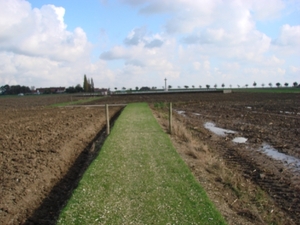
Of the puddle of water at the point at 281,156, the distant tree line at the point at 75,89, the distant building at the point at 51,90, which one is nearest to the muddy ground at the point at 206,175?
the puddle of water at the point at 281,156

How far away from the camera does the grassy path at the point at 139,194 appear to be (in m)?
5.97

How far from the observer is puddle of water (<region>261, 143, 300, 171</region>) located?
12.3 meters

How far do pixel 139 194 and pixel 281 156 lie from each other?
8.99m

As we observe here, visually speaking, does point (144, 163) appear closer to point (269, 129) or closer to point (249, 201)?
point (249, 201)

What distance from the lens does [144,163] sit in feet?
32.2

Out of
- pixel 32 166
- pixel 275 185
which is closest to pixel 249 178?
pixel 275 185

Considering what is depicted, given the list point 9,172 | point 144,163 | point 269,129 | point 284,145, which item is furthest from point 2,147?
point 269,129

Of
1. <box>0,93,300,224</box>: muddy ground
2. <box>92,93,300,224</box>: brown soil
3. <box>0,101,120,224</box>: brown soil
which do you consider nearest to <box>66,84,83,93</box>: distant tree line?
<box>0,101,120,224</box>: brown soil

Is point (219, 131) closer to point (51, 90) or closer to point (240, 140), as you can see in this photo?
point (240, 140)

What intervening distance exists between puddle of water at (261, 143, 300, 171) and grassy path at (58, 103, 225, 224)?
16.1 ft

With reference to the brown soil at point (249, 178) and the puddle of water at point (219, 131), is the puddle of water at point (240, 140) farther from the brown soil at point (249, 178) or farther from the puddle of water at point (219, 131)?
the puddle of water at point (219, 131)

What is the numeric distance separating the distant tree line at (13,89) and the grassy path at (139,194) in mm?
158883

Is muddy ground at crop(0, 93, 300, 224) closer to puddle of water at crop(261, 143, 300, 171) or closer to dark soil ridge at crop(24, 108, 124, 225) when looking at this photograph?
dark soil ridge at crop(24, 108, 124, 225)

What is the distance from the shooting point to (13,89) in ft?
512
